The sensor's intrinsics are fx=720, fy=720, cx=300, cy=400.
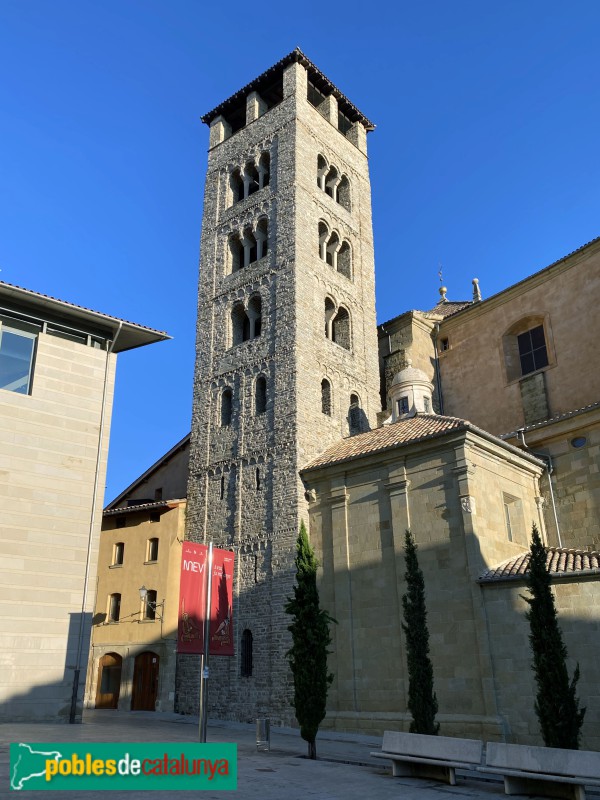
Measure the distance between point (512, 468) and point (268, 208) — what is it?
16310 mm

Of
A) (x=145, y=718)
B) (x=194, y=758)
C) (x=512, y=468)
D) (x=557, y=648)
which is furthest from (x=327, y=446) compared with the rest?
(x=194, y=758)

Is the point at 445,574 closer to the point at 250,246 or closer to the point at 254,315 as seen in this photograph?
the point at 254,315

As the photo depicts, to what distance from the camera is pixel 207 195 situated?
35.9m

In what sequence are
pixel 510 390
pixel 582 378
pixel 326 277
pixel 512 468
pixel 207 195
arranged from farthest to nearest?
pixel 207 195 → pixel 326 277 → pixel 510 390 → pixel 582 378 → pixel 512 468

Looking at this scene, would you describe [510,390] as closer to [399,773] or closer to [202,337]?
[202,337]

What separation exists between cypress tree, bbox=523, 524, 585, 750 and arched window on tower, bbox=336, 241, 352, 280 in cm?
2093

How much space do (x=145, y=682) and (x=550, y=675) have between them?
18469 mm

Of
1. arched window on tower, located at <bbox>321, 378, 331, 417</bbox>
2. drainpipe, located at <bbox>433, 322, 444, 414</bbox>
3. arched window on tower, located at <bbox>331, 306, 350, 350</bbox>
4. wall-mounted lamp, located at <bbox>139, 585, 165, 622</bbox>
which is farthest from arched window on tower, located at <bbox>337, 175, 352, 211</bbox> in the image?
wall-mounted lamp, located at <bbox>139, 585, 165, 622</bbox>

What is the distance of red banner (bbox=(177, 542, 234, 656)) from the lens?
15781 millimetres

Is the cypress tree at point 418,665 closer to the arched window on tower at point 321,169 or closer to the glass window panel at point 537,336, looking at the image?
the glass window panel at point 537,336

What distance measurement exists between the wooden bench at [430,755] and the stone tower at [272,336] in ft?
32.4

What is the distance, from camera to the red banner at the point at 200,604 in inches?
621

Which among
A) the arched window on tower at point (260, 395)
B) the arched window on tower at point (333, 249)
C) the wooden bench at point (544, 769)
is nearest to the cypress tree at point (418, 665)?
the wooden bench at point (544, 769)

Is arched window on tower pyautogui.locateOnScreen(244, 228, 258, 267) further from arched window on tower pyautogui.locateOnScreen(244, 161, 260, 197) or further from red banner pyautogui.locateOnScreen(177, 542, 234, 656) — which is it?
red banner pyautogui.locateOnScreen(177, 542, 234, 656)
